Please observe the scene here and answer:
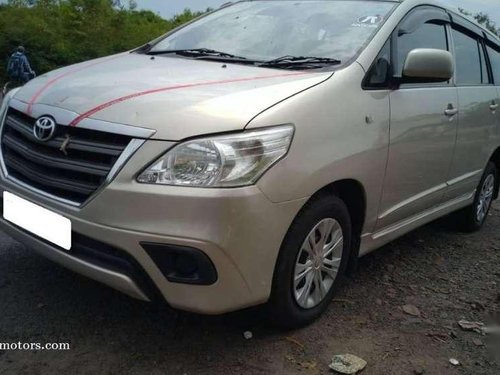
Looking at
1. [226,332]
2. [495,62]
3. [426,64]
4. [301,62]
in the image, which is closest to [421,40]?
[426,64]

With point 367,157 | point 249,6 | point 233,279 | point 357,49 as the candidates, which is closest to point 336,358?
point 233,279

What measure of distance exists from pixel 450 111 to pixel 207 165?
2052 mm

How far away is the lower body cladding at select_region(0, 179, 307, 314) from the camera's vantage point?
2250mm

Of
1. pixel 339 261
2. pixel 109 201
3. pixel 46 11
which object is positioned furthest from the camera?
pixel 46 11

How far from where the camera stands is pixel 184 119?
2338 mm

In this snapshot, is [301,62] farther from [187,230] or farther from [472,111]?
[472,111]

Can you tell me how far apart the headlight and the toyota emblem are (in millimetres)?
538

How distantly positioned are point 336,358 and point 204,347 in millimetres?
611

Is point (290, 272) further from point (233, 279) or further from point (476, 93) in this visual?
point (476, 93)

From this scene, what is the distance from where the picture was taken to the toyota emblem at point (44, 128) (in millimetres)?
2520

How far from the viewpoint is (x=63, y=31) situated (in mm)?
22016

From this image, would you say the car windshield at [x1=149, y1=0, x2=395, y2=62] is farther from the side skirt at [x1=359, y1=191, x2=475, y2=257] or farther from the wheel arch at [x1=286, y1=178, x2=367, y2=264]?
the side skirt at [x1=359, y1=191, x2=475, y2=257]

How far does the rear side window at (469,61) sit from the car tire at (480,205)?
0.81 meters

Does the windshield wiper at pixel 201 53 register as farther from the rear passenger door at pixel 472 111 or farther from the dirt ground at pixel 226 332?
the rear passenger door at pixel 472 111
